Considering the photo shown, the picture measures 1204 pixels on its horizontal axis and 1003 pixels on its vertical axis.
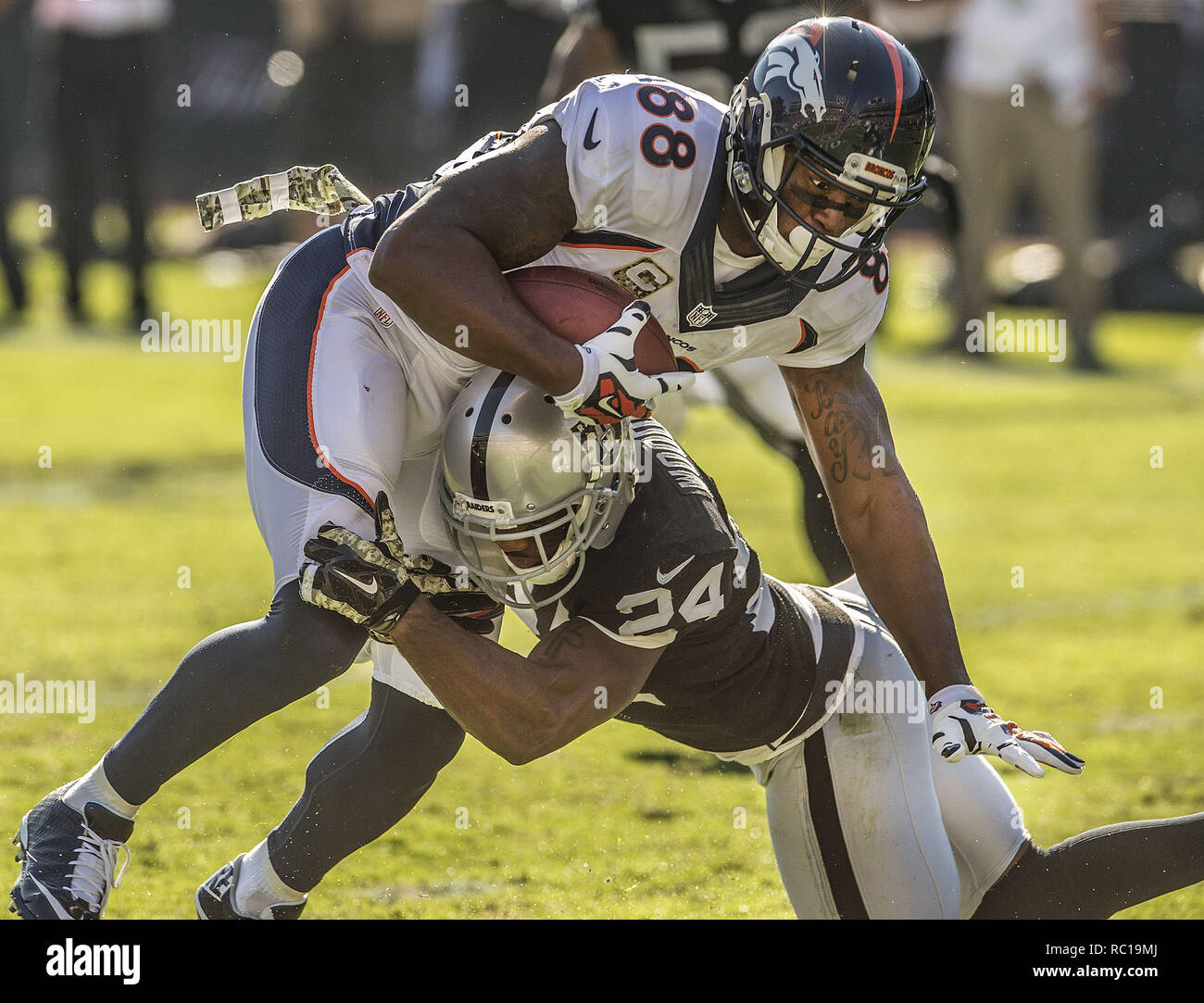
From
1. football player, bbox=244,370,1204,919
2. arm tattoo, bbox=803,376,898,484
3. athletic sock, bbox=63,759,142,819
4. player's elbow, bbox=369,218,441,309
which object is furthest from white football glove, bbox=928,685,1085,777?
athletic sock, bbox=63,759,142,819

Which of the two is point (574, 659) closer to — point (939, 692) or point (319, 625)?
point (319, 625)

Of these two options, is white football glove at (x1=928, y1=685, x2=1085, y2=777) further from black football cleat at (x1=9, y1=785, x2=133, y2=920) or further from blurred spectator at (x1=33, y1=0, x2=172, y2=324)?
blurred spectator at (x1=33, y1=0, x2=172, y2=324)

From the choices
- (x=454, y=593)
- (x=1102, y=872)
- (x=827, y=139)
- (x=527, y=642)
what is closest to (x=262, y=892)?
(x=454, y=593)

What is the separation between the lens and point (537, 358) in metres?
2.82

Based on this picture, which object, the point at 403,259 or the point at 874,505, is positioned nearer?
the point at 403,259

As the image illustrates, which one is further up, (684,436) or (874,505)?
(684,436)

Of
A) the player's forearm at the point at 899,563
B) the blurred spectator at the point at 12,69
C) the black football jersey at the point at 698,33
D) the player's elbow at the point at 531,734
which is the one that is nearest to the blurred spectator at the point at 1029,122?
the black football jersey at the point at 698,33

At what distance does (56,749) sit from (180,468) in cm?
396

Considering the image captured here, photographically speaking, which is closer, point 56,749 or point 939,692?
point 939,692

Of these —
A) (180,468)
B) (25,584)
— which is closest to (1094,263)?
(180,468)

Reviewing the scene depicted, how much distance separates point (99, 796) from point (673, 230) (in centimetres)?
150

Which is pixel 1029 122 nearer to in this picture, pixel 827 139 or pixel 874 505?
pixel 874 505

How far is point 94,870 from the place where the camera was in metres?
2.97

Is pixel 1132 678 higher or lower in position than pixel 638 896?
higher
